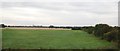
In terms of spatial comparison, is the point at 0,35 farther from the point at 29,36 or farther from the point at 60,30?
the point at 60,30

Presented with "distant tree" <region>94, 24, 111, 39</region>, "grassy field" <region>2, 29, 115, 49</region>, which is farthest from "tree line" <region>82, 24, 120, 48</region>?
"grassy field" <region>2, 29, 115, 49</region>

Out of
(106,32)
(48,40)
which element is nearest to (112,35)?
(106,32)

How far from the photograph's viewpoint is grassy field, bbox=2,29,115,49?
43.2 feet

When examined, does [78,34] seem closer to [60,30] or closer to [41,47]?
[60,30]

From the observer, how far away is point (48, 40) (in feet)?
47.4

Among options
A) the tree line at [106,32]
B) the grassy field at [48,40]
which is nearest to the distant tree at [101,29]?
the tree line at [106,32]

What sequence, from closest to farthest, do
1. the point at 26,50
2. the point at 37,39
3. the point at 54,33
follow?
1. the point at 26,50
2. the point at 37,39
3. the point at 54,33

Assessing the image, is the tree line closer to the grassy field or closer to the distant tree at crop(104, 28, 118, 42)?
the distant tree at crop(104, 28, 118, 42)

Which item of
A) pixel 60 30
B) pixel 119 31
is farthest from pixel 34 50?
pixel 119 31

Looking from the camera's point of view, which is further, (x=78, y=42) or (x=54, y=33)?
(x=54, y=33)

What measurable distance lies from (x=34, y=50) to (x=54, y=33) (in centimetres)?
307

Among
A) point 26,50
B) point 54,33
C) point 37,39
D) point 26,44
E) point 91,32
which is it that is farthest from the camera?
point 91,32

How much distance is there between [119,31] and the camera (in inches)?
549

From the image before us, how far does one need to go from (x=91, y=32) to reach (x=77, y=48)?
13.7 ft
